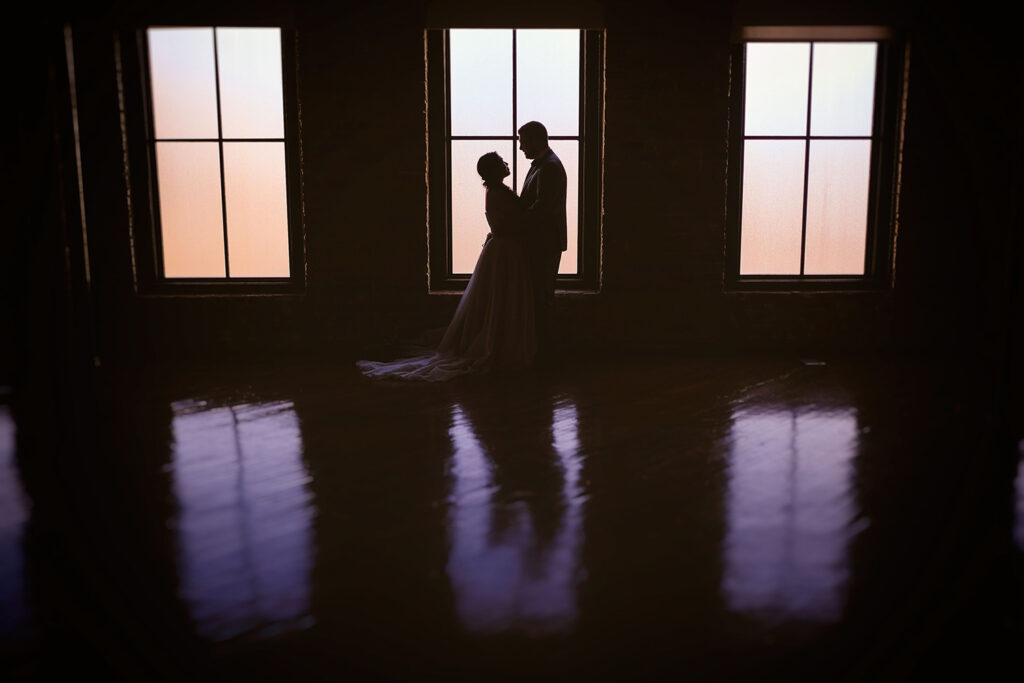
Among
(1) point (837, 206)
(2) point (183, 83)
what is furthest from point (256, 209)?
(1) point (837, 206)

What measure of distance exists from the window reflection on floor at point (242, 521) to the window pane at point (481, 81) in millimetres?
2539

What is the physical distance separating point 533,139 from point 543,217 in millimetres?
520

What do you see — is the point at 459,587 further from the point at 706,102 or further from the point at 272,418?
the point at 706,102

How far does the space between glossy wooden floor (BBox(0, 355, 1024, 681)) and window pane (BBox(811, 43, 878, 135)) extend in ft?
7.19

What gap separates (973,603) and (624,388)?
2.50m

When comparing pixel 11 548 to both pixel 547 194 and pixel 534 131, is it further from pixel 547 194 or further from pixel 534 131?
pixel 534 131

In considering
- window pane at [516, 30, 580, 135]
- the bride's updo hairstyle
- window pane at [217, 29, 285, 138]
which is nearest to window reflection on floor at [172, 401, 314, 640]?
the bride's updo hairstyle

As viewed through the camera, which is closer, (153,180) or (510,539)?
(510,539)

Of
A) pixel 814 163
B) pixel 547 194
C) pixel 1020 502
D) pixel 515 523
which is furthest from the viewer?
pixel 814 163

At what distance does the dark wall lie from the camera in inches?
203

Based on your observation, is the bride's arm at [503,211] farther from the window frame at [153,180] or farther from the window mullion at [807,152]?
the window mullion at [807,152]

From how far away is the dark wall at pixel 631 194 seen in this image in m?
5.14

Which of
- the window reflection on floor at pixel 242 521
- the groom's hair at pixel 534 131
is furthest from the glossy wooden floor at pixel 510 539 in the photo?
the groom's hair at pixel 534 131

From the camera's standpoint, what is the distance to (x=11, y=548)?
2.41 m
